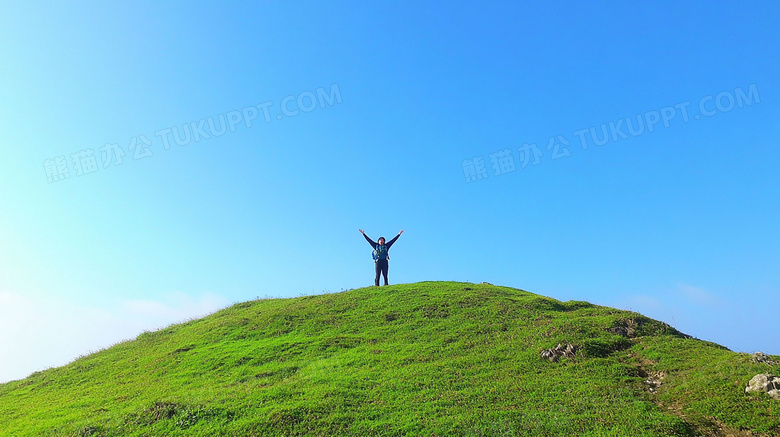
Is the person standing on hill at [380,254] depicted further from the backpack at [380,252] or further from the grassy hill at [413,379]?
the grassy hill at [413,379]

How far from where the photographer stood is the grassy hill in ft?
50.6

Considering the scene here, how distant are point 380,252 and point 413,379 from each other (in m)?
19.4

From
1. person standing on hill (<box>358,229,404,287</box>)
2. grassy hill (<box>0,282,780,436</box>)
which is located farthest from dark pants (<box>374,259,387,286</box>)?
grassy hill (<box>0,282,780,436</box>)

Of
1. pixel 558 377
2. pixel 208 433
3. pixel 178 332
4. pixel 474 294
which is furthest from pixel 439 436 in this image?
pixel 178 332

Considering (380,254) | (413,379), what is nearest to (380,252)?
(380,254)

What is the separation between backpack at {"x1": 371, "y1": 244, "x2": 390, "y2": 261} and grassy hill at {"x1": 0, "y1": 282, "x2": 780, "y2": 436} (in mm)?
6108

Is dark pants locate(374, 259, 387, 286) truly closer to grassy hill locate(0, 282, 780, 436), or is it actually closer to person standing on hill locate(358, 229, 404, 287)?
person standing on hill locate(358, 229, 404, 287)

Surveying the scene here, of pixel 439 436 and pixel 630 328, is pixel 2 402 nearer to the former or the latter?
pixel 439 436

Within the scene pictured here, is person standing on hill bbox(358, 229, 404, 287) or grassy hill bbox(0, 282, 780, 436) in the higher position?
person standing on hill bbox(358, 229, 404, 287)

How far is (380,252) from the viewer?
126ft

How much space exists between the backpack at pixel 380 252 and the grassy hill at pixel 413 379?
6.11 m

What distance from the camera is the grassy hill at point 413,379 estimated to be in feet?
50.6

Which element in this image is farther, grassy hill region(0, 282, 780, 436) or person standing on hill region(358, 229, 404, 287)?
person standing on hill region(358, 229, 404, 287)

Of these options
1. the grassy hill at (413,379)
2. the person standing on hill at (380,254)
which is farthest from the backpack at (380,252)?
the grassy hill at (413,379)
